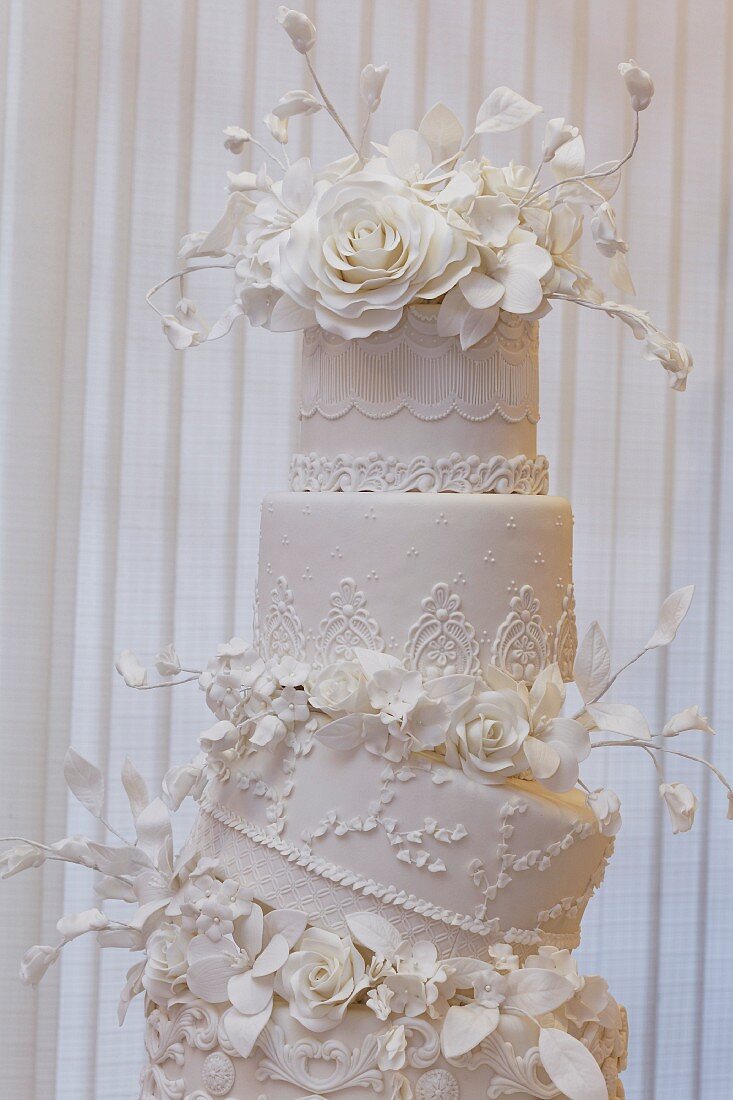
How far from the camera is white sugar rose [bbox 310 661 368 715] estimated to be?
1.10 meters

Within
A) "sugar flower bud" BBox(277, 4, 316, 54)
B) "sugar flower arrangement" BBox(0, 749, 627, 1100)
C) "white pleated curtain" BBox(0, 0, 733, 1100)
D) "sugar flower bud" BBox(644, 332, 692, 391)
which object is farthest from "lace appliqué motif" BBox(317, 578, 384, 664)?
"white pleated curtain" BBox(0, 0, 733, 1100)

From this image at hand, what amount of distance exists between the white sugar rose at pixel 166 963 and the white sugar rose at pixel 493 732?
34 centimetres

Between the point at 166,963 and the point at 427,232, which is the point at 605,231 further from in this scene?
the point at 166,963

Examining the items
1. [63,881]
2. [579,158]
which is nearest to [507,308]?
[579,158]

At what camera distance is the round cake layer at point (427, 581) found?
1.14 metres

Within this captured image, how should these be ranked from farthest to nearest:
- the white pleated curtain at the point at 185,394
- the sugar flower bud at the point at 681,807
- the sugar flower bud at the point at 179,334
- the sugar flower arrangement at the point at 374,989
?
1. the white pleated curtain at the point at 185,394
2. the sugar flower bud at the point at 179,334
3. the sugar flower bud at the point at 681,807
4. the sugar flower arrangement at the point at 374,989

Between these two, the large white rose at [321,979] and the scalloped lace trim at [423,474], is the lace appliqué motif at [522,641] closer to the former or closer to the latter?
the scalloped lace trim at [423,474]

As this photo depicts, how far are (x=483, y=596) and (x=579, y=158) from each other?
0.44 metres

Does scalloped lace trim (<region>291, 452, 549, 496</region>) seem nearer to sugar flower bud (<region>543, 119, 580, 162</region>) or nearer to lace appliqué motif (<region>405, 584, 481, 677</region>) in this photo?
lace appliqué motif (<region>405, 584, 481, 677</region>)

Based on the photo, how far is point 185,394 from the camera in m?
2.08

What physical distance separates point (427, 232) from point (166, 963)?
0.74 metres

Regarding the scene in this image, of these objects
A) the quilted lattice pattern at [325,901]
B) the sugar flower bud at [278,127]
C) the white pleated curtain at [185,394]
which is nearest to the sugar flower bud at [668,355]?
the sugar flower bud at [278,127]

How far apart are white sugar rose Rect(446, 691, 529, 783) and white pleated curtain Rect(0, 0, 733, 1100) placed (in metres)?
1.03

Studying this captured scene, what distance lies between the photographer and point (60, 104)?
197cm
